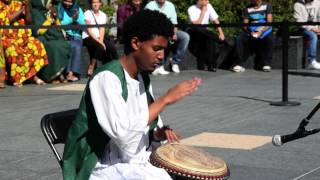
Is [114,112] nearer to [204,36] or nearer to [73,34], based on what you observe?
[73,34]

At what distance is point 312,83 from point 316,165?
6264 millimetres

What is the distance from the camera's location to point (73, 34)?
1373cm

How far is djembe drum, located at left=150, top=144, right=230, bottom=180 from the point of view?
12.3 ft

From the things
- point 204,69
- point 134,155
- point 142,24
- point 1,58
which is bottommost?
point 204,69

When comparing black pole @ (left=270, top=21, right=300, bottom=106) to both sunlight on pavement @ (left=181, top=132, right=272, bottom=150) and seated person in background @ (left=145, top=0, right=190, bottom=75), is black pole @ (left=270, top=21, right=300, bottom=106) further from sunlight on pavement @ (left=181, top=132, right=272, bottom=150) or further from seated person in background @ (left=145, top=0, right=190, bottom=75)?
seated person in background @ (left=145, top=0, right=190, bottom=75)

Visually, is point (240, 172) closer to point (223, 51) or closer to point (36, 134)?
point (36, 134)

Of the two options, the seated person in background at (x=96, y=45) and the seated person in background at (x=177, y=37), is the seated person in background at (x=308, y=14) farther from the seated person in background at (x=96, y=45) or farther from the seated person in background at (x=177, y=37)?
the seated person in background at (x=96, y=45)

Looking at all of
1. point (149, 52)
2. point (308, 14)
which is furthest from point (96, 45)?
point (149, 52)

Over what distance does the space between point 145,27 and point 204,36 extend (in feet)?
37.6

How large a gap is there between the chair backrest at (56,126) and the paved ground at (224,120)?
2117 mm

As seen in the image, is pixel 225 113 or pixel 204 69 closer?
pixel 225 113

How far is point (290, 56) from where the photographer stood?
51.0ft

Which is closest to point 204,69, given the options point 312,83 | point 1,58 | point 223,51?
point 223,51

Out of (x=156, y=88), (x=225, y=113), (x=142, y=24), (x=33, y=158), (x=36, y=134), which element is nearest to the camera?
(x=142, y=24)
